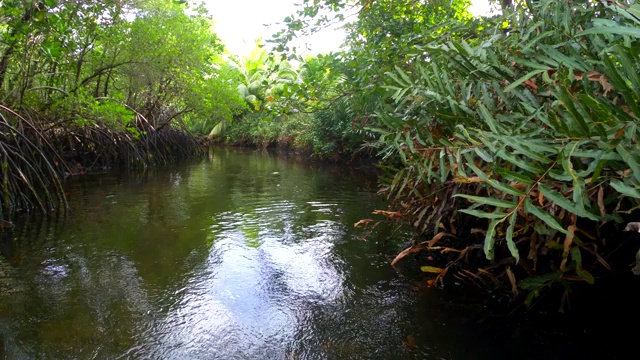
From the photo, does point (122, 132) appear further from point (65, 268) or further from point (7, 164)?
point (65, 268)

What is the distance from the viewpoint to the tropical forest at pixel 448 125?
5.94 feet

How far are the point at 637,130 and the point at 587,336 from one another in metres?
1.60

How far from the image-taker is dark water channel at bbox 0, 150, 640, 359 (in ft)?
8.78

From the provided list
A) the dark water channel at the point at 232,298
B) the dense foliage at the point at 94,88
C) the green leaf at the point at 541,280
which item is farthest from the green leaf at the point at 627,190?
the dense foliage at the point at 94,88

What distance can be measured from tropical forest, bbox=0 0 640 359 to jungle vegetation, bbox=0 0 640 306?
0.05 ft

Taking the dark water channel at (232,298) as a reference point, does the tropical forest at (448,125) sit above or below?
above

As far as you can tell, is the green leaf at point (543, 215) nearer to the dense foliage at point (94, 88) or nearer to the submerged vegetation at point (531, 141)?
the submerged vegetation at point (531, 141)

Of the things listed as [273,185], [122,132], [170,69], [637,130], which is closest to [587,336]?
[637,130]

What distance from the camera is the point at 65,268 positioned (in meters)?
3.98

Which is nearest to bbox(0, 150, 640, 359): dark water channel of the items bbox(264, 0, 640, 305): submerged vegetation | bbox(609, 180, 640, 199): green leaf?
bbox(264, 0, 640, 305): submerged vegetation

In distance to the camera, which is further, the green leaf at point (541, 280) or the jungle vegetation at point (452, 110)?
the green leaf at point (541, 280)

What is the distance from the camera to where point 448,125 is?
10.2 ft

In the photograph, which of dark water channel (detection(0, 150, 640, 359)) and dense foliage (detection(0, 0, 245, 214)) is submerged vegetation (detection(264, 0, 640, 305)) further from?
dense foliage (detection(0, 0, 245, 214))

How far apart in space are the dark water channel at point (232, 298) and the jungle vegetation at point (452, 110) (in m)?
0.38
